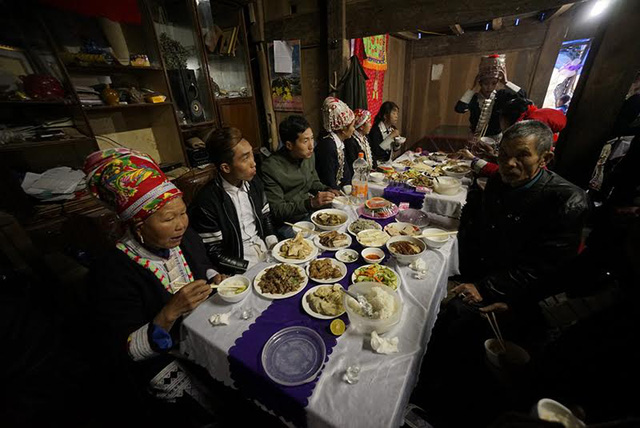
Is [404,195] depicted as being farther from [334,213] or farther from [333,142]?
[333,142]

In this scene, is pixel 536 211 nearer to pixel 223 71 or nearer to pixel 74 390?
pixel 74 390

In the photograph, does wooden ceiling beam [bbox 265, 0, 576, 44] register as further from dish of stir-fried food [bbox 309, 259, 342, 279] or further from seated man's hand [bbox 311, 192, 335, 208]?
dish of stir-fried food [bbox 309, 259, 342, 279]

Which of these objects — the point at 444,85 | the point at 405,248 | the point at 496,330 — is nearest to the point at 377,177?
the point at 405,248

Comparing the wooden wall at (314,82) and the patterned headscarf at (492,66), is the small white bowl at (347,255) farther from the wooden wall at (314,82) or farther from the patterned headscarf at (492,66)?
the patterned headscarf at (492,66)

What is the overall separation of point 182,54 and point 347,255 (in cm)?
488

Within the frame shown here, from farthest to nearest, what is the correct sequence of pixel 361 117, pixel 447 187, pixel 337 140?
1. pixel 361 117
2. pixel 337 140
3. pixel 447 187

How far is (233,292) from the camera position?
163cm

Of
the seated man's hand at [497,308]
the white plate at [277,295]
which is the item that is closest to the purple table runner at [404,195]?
the seated man's hand at [497,308]

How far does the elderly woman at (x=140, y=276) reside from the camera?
1.41 metres

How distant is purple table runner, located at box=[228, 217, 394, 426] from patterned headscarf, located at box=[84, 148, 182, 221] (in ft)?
3.02

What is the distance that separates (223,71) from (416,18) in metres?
3.95

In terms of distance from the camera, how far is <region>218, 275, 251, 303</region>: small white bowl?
155 centimetres

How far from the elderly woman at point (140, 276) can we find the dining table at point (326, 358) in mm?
167

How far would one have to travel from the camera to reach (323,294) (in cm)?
158
